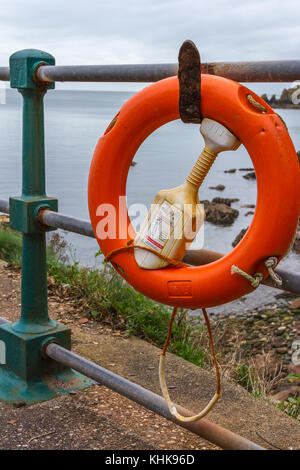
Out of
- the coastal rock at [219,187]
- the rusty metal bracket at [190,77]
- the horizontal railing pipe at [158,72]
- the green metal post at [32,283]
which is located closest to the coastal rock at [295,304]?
the green metal post at [32,283]

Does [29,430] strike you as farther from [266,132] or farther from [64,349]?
[266,132]

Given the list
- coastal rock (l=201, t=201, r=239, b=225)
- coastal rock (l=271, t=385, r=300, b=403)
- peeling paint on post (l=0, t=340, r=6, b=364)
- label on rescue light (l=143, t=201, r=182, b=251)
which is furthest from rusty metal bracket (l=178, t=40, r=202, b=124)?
coastal rock (l=201, t=201, r=239, b=225)

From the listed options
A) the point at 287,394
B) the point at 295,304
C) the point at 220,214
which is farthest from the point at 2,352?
the point at 220,214

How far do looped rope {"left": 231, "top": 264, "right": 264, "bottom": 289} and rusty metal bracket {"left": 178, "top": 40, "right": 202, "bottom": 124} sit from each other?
346 millimetres

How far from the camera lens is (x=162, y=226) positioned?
1.31 meters

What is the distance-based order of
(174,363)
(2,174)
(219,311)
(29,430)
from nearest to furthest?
1. (29,430)
2. (174,363)
3. (219,311)
4. (2,174)

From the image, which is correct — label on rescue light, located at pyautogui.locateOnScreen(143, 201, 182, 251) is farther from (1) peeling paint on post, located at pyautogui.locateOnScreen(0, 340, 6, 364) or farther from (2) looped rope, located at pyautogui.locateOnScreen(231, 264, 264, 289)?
(1) peeling paint on post, located at pyautogui.locateOnScreen(0, 340, 6, 364)

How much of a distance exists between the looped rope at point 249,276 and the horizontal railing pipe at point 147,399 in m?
0.41

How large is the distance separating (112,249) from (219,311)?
4.09 metres

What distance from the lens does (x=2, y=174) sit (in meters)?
9.13

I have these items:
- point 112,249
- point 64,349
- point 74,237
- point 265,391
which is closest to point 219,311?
point 74,237

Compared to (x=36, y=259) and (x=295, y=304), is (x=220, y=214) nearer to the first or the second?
(x=295, y=304)

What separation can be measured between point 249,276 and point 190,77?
1.46 feet

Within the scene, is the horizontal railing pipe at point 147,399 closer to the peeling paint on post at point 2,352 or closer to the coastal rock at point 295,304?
the peeling paint on post at point 2,352
